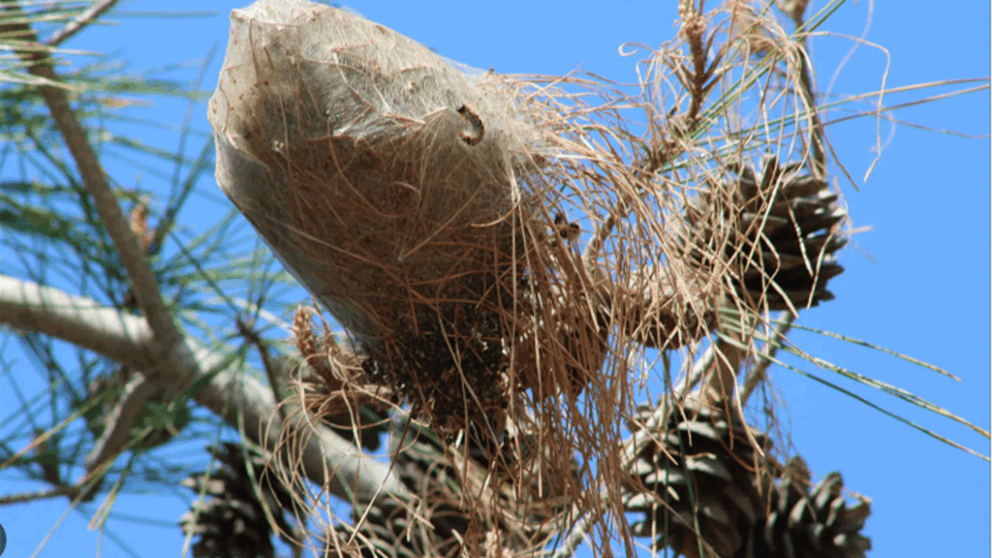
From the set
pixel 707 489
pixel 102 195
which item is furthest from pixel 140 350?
pixel 707 489

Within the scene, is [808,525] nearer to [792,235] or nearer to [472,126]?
[792,235]

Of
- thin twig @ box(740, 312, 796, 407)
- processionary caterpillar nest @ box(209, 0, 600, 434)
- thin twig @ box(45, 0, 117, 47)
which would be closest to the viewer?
processionary caterpillar nest @ box(209, 0, 600, 434)

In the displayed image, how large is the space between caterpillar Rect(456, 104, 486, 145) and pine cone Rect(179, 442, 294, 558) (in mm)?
889

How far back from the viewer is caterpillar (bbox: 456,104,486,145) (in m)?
0.92

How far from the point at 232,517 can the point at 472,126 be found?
99 centimetres

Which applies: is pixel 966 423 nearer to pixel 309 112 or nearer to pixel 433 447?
pixel 309 112

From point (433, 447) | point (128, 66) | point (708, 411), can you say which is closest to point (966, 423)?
point (708, 411)

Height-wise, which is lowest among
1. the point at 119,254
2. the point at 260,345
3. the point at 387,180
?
the point at 387,180

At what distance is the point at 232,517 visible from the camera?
67.7 inches

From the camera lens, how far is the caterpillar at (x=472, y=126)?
3.03 ft

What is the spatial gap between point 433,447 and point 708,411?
0.49m

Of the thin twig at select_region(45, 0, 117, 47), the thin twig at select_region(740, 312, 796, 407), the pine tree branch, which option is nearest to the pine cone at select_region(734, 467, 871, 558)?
the thin twig at select_region(740, 312, 796, 407)

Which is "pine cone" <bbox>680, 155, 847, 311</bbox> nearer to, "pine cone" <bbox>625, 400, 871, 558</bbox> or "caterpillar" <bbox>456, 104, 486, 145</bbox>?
"pine cone" <bbox>625, 400, 871, 558</bbox>

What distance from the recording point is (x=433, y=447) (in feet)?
5.67
